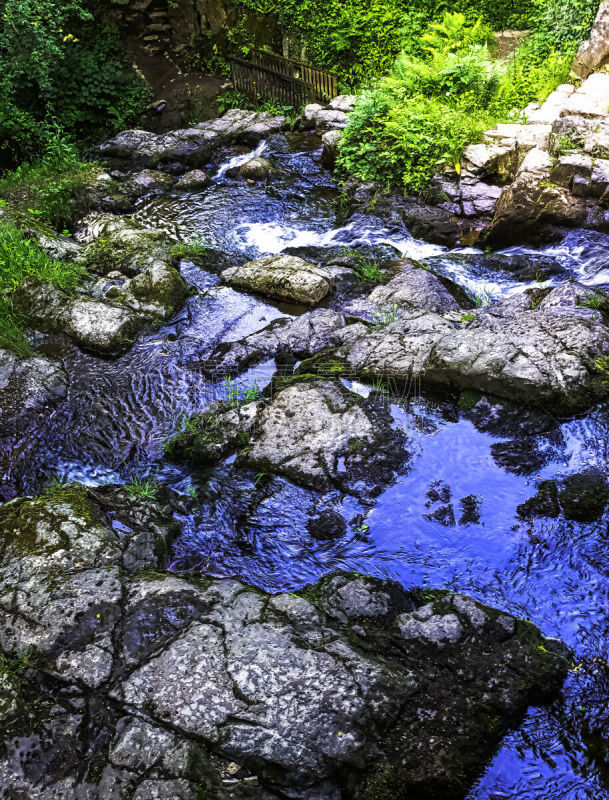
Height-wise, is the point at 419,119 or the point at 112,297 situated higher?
the point at 419,119

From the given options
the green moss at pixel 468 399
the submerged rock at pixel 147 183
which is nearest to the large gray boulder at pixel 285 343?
the green moss at pixel 468 399

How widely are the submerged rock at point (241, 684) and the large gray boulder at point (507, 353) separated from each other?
7.87 feet

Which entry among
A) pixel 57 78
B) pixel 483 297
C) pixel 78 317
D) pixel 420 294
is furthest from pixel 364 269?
pixel 57 78

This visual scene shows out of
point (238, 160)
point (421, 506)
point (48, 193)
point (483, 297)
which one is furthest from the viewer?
point (238, 160)

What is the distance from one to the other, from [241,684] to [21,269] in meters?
7.01

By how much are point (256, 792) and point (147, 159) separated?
13.3 metres

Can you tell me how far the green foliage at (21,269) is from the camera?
7246mm

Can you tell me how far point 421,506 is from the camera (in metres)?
4.57

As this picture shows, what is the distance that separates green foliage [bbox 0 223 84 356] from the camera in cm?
725

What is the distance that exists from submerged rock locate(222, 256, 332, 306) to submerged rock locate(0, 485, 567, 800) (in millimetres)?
4791

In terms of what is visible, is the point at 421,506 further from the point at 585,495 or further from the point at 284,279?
the point at 284,279

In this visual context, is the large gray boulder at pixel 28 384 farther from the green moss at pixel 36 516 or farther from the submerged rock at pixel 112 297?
the green moss at pixel 36 516

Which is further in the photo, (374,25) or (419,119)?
(374,25)

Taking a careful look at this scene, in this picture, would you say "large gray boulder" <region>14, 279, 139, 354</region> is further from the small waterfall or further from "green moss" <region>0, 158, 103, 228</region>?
the small waterfall
